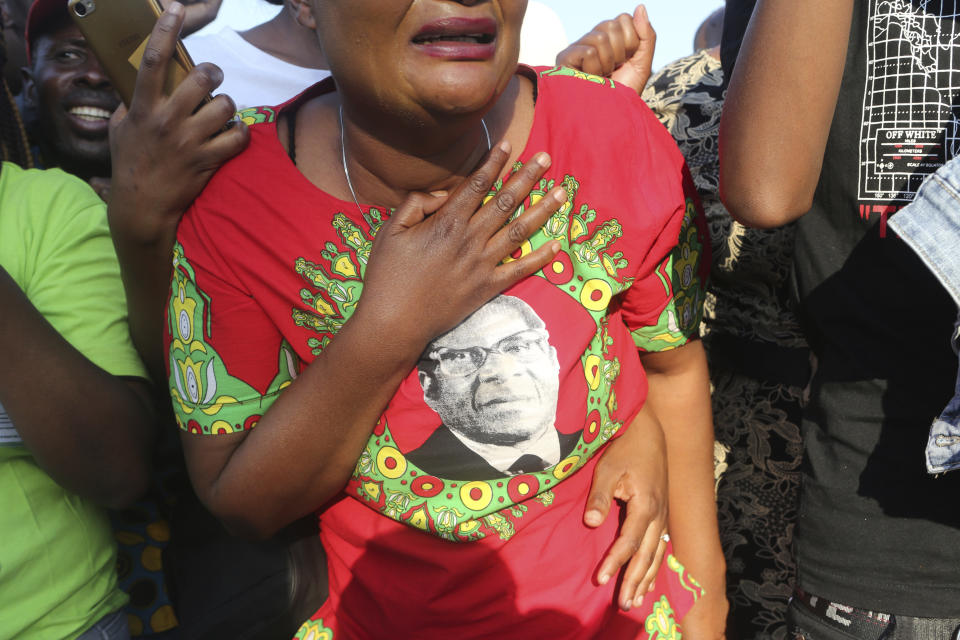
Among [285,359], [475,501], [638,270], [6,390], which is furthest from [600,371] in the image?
[6,390]

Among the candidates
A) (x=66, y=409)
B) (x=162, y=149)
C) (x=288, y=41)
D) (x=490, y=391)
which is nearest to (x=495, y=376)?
(x=490, y=391)

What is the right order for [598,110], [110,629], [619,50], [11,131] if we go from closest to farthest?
[598,110] < [110,629] < [619,50] < [11,131]

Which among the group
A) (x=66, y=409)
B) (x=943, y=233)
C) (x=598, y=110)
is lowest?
(x=66, y=409)

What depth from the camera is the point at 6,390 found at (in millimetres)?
1484

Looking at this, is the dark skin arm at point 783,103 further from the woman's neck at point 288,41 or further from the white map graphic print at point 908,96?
the woman's neck at point 288,41

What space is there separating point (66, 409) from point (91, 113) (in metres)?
1.19

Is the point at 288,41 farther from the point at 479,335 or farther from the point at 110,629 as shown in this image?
the point at 110,629

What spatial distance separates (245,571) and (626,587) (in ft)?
2.55

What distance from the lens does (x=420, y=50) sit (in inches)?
44.9

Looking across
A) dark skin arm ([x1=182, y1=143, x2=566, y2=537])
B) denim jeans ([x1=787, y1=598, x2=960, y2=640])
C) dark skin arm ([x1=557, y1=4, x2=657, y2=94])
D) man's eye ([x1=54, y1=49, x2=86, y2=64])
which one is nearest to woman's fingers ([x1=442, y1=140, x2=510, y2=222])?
dark skin arm ([x1=182, y1=143, x2=566, y2=537])

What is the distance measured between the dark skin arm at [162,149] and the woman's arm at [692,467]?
0.95 meters

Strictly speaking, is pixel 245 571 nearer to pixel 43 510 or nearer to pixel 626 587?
pixel 43 510

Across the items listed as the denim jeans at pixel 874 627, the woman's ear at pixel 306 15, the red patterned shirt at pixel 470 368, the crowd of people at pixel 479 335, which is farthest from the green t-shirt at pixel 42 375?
the denim jeans at pixel 874 627

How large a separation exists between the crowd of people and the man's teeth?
737 mm
